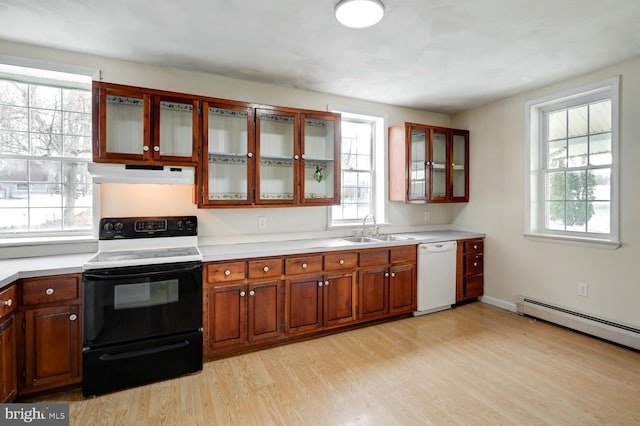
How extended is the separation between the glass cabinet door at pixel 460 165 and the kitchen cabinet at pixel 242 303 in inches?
110

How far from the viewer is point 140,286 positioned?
2.40 metres

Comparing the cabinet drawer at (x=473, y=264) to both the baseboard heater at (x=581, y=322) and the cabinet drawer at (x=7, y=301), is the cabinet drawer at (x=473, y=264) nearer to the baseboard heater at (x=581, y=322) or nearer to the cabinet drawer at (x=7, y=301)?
the baseboard heater at (x=581, y=322)

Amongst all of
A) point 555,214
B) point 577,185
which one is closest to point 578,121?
point 577,185

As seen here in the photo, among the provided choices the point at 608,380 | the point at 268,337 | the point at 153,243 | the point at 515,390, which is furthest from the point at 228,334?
the point at 608,380

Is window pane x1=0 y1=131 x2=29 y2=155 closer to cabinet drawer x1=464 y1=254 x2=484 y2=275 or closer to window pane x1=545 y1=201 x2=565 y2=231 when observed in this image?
cabinet drawer x1=464 y1=254 x2=484 y2=275

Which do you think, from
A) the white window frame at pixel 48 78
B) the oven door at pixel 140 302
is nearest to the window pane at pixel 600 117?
the oven door at pixel 140 302

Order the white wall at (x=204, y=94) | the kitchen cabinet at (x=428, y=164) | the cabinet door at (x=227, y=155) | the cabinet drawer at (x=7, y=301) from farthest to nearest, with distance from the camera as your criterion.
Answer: the kitchen cabinet at (x=428, y=164), the cabinet door at (x=227, y=155), the white wall at (x=204, y=94), the cabinet drawer at (x=7, y=301)

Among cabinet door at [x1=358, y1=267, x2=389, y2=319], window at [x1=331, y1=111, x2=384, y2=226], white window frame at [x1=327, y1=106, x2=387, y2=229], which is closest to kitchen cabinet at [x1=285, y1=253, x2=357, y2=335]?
cabinet door at [x1=358, y1=267, x2=389, y2=319]

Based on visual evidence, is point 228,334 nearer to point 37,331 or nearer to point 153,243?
point 153,243

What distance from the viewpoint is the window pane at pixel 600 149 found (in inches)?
125

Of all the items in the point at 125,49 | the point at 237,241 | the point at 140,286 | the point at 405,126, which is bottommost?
the point at 140,286

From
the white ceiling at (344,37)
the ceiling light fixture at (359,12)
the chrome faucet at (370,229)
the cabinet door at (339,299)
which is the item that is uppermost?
the white ceiling at (344,37)

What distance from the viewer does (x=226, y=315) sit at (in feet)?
9.10

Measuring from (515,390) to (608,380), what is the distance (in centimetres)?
77
